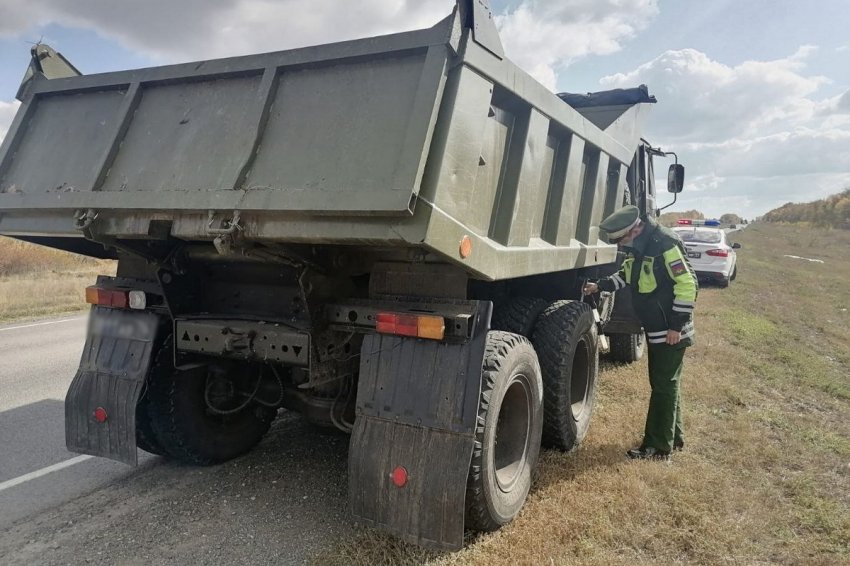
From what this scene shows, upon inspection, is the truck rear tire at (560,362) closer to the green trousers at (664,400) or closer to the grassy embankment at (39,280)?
the green trousers at (664,400)

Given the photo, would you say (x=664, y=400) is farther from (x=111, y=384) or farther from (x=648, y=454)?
(x=111, y=384)

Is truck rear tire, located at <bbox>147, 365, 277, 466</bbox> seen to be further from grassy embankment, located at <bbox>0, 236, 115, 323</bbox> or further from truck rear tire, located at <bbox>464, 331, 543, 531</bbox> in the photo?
grassy embankment, located at <bbox>0, 236, 115, 323</bbox>

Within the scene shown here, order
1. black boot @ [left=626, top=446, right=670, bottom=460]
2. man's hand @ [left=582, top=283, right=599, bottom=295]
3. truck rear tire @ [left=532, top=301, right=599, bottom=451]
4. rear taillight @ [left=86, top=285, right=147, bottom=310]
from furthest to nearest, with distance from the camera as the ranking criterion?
1. man's hand @ [left=582, top=283, right=599, bottom=295]
2. black boot @ [left=626, top=446, right=670, bottom=460]
3. truck rear tire @ [left=532, top=301, right=599, bottom=451]
4. rear taillight @ [left=86, top=285, right=147, bottom=310]

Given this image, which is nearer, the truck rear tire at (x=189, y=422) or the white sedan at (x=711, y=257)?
the truck rear tire at (x=189, y=422)

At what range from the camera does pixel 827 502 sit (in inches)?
139

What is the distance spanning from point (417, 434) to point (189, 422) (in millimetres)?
1898

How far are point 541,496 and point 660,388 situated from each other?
1.44 m

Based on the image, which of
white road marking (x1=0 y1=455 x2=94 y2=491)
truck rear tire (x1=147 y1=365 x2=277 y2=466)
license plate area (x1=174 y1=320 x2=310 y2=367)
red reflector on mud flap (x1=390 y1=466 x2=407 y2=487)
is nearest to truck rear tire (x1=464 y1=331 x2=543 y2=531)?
red reflector on mud flap (x1=390 y1=466 x2=407 y2=487)

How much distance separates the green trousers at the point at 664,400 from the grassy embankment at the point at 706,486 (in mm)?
186

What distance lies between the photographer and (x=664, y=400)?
4.27 metres

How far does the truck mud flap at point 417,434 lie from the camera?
2.69 m

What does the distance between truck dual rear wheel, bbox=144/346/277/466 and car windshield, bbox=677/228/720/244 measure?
1461 cm

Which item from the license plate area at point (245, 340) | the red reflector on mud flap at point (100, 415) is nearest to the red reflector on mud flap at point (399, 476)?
the license plate area at point (245, 340)

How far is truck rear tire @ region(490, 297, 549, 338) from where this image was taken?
387 centimetres
